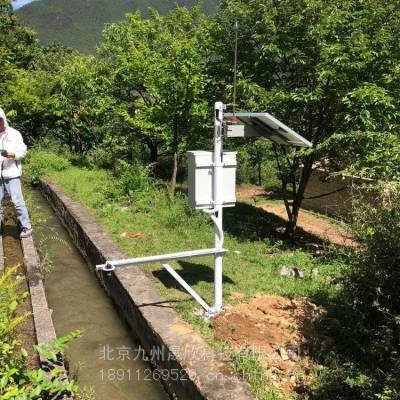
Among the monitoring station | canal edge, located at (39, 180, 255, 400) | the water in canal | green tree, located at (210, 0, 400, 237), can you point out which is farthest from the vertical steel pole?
green tree, located at (210, 0, 400, 237)

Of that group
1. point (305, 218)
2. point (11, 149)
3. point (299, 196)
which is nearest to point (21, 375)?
point (11, 149)

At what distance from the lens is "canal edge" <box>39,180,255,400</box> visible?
11.4 ft

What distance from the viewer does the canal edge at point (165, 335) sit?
3486mm

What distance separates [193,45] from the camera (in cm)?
1002

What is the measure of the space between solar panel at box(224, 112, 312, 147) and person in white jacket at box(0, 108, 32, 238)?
131 inches

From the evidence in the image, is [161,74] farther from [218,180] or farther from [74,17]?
[74,17]

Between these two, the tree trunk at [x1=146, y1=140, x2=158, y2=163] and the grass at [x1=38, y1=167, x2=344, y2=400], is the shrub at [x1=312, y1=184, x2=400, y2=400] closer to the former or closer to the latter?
the grass at [x1=38, y1=167, x2=344, y2=400]

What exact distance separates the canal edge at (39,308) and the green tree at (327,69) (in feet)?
14.2

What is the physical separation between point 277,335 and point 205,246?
118 inches

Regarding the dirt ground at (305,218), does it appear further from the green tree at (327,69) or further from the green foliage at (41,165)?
the green foliage at (41,165)

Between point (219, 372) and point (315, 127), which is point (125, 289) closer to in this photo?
point (219, 372)

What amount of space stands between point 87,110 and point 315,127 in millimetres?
10851

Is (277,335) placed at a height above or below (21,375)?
below

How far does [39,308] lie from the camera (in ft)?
15.1
